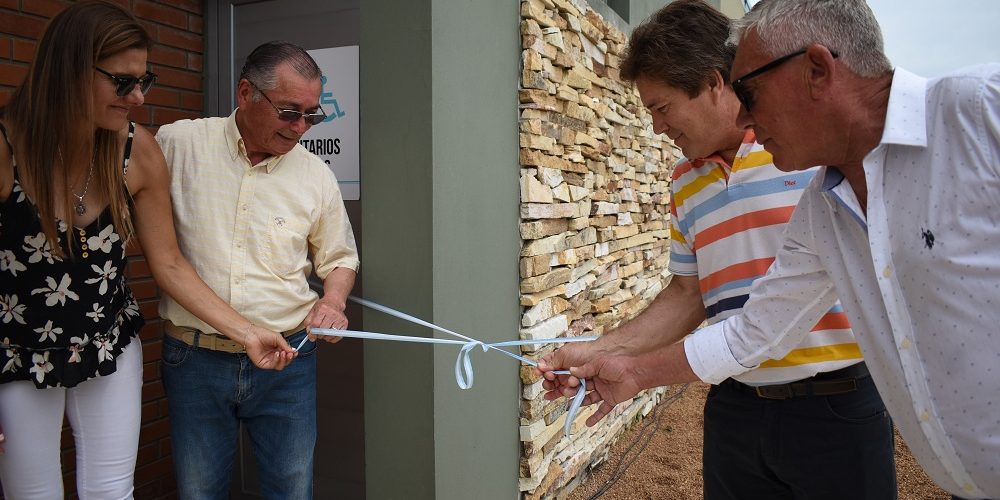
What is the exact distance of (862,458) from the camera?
6.98ft

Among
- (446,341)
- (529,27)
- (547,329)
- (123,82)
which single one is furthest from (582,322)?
(123,82)

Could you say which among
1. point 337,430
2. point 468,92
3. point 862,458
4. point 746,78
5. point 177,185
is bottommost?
point 337,430

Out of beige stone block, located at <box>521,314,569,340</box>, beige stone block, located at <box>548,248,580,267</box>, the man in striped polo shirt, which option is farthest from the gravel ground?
the man in striped polo shirt

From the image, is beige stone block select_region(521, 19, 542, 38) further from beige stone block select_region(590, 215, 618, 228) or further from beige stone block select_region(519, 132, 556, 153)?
beige stone block select_region(590, 215, 618, 228)

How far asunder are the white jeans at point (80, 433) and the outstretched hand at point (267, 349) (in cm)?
38

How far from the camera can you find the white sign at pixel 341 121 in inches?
129

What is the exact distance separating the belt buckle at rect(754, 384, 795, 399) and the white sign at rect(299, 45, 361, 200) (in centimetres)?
199

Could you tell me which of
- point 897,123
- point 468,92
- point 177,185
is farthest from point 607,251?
point 897,123

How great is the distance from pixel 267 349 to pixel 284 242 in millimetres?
406

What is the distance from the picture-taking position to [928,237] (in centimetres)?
138

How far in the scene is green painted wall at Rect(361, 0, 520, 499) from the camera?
2678 mm

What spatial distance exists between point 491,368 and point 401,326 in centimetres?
79

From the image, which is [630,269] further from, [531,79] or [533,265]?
[531,79]

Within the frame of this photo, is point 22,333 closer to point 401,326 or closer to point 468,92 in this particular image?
point 401,326
